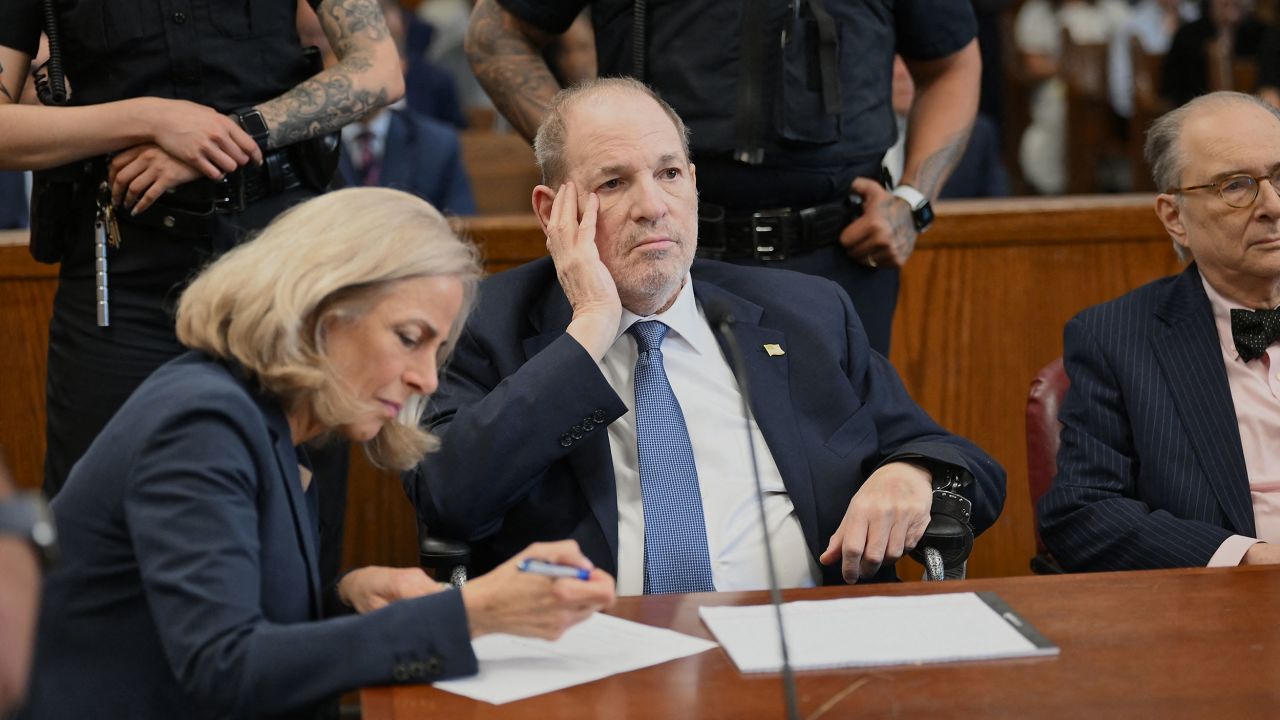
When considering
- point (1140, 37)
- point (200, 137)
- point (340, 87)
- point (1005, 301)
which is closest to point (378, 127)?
point (1005, 301)

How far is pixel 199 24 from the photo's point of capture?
8.64 feet

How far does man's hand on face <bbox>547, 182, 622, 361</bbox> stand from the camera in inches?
92.2

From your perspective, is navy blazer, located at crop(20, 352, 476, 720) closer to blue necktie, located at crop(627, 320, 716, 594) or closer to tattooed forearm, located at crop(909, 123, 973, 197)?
blue necktie, located at crop(627, 320, 716, 594)

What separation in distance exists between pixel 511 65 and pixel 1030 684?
6.52ft

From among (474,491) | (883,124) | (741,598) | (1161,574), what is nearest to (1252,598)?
(1161,574)

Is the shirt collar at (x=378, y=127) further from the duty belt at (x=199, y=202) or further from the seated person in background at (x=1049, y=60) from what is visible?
the seated person in background at (x=1049, y=60)

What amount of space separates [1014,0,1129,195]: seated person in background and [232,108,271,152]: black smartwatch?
7.16m

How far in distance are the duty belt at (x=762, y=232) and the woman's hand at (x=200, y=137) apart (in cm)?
94

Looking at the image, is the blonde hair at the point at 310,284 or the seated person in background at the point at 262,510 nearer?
the seated person in background at the point at 262,510

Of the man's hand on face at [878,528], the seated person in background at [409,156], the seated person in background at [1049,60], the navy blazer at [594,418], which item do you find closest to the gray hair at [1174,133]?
the navy blazer at [594,418]

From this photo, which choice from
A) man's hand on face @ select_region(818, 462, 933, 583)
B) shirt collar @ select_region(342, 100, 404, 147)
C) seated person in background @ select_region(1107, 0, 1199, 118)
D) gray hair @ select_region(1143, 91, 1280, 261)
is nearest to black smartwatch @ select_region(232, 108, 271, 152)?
man's hand on face @ select_region(818, 462, 933, 583)

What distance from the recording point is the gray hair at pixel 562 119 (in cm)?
255

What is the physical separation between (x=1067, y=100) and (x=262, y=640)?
27.1 ft

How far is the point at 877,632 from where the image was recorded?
177cm
